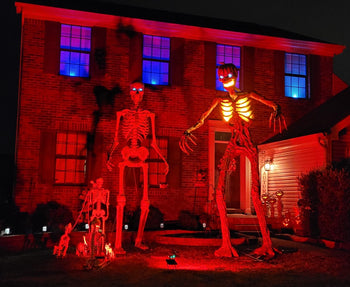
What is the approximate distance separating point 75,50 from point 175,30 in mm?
3301

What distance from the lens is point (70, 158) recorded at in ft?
40.3

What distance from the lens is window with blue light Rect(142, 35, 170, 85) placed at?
13281mm

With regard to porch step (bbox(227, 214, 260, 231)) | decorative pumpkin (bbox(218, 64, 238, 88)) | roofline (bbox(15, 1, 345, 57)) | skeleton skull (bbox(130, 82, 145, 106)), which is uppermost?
roofline (bbox(15, 1, 345, 57))

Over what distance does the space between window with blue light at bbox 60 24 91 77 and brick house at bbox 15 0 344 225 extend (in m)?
0.03

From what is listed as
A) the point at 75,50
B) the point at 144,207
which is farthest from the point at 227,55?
the point at 144,207

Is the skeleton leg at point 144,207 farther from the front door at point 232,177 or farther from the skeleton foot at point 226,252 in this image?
the front door at point 232,177

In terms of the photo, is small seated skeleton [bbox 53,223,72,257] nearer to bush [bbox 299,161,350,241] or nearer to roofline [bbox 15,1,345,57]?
bush [bbox 299,161,350,241]

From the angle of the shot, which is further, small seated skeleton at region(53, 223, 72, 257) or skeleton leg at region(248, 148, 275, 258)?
skeleton leg at region(248, 148, 275, 258)

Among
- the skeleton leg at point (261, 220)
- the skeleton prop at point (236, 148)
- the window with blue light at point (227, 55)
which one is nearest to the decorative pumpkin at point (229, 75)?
the skeleton prop at point (236, 148)

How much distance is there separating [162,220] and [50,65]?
5.75 metres

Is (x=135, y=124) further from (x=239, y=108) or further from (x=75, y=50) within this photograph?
(x=75, y=50)

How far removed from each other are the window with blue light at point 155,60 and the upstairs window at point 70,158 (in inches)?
116

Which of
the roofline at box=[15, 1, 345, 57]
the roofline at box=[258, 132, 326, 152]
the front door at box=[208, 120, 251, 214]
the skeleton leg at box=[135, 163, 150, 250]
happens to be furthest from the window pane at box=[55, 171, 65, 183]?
the roofline at box=[258, 132, 326, 152]

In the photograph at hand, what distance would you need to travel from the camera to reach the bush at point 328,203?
927 centimetres
